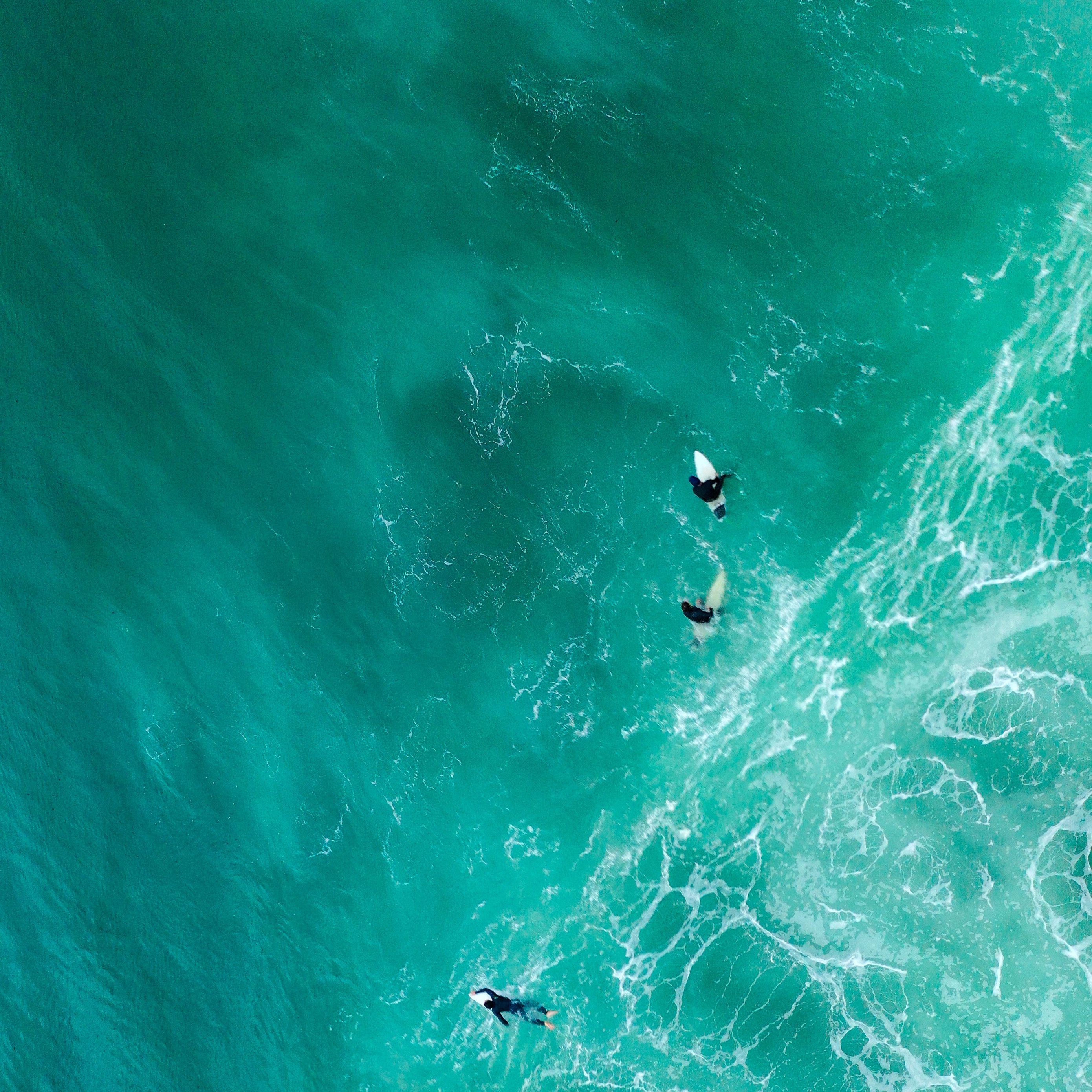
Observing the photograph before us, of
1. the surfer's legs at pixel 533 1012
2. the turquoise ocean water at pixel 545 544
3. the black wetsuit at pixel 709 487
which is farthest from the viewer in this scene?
the black wetsuit at pixel 709 487

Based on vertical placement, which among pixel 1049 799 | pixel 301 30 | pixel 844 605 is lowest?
pixel 1049 799

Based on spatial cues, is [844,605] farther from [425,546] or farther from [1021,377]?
[425,546]

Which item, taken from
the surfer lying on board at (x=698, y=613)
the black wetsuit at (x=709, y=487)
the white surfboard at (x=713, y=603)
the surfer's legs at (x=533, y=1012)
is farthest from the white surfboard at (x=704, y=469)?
the surfer's legs at (x=533, y=1012)

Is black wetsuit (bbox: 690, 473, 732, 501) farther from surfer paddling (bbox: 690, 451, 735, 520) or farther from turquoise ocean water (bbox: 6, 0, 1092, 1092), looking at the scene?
turquoise ocean water (bbox: 6, 0, 1092, 1092)

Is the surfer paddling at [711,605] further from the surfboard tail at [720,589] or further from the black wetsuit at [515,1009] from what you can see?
the black wetsuit at [515,1009]

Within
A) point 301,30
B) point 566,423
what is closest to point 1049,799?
point 566,423
